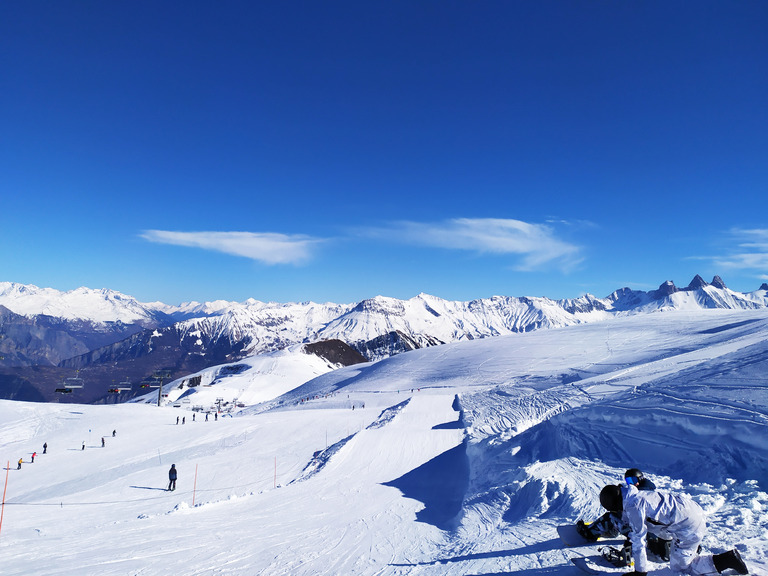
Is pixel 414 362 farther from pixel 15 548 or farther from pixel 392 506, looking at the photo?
pixel 15 548

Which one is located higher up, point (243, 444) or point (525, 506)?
point (525, 506)

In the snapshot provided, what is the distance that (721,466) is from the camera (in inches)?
408

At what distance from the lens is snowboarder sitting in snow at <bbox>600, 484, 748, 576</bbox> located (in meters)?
5.38

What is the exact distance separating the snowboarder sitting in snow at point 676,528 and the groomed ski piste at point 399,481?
803 mm

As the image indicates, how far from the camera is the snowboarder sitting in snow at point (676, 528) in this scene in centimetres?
538

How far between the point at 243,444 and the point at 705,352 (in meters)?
35.9

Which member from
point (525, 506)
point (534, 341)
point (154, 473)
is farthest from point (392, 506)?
point (534, 341)

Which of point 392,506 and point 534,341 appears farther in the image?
point 534,341

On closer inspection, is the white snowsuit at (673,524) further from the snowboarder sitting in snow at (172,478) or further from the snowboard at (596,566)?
the snowboarder sitting in snow at (172,478)

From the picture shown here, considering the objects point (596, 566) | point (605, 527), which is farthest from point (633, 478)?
point (605, 527)

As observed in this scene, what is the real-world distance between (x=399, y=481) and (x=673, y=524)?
13958mm

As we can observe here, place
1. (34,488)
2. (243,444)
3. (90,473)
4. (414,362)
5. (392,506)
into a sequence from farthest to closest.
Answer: (414,362) → (243,444) → (90,473) → (34,488) → (392,506)

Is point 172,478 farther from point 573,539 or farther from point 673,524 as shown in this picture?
point 673,524

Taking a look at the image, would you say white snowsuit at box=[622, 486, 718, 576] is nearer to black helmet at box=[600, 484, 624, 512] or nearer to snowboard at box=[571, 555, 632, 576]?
black helmet at box=[600, 484, 624, 512]
